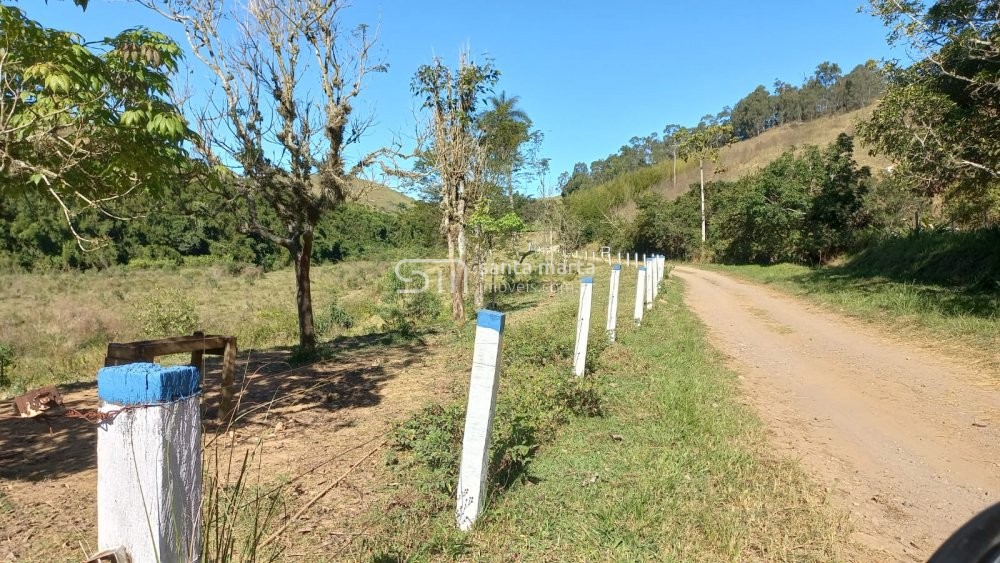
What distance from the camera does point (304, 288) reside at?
27.3 feet

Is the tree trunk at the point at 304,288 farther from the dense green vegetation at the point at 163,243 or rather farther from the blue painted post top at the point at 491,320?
the dense green vegetation at the point at 163,243

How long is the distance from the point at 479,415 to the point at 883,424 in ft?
13.0

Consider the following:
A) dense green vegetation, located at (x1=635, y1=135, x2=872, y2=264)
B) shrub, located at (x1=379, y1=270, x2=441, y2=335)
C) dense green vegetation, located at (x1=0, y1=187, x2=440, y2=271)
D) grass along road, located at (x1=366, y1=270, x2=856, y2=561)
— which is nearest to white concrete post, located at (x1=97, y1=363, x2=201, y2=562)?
grass along road, located at (x1=366, y1=270, x2=856, y2=561)

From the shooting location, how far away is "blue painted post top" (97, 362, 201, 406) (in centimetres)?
120

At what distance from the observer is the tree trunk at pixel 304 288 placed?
8.10 metres

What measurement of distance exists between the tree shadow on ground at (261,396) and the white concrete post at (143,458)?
2.48 feet

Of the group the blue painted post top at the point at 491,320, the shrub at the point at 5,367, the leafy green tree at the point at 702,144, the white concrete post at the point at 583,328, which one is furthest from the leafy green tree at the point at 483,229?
the leafy green tree at the point at 702,144

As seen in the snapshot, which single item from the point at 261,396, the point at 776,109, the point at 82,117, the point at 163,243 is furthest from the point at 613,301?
the point at 776,109

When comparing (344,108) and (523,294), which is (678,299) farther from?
(344,108)

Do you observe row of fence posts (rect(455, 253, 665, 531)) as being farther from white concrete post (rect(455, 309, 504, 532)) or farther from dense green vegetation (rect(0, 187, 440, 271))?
dense green vegetation (rect(0, 187, 440, 271))

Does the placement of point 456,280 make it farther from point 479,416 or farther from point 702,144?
point 702,144

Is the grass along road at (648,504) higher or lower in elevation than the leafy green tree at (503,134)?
lower

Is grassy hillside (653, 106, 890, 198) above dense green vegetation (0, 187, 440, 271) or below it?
above

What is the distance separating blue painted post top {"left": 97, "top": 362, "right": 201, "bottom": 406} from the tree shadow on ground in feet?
2.78
